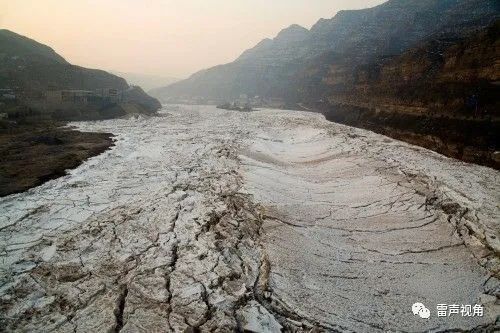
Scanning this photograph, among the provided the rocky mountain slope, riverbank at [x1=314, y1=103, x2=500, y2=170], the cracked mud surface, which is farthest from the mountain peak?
the cracked mud surface

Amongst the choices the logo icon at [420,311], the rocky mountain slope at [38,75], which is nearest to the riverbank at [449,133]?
the logo icon at [420,311]

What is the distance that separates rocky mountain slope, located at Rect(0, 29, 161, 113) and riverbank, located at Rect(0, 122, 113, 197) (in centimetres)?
1520

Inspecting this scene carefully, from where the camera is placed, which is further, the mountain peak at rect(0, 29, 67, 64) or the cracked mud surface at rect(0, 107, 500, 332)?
the mountain peak at rect(0, 29, 67, 64)

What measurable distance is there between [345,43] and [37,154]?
2784 inches

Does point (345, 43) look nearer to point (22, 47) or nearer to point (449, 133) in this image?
point (22, 47)

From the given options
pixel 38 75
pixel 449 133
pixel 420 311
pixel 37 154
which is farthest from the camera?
pixel 38 75

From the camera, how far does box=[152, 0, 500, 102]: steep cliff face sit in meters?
46.6

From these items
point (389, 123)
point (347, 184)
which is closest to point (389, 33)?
point (389, 123)

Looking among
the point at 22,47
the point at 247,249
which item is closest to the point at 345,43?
the point at 22,47

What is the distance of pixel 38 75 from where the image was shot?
1375 inches

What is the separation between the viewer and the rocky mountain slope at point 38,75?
104 ft

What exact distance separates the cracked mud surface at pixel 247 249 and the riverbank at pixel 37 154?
0.62m

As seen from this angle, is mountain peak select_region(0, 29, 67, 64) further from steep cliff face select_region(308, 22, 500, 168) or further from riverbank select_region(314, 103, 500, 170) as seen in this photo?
riverbank select_region(314, 103, 500, 170)

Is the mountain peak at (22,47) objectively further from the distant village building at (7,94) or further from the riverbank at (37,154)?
the riverbank at (37,154)
